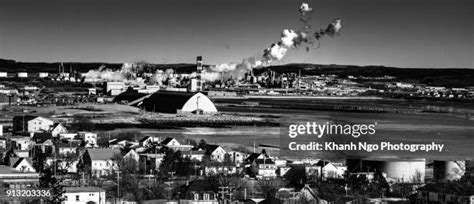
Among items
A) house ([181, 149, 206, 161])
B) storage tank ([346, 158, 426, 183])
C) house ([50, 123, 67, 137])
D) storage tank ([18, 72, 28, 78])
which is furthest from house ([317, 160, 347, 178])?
storage tank ([18, 72, 28, 78])

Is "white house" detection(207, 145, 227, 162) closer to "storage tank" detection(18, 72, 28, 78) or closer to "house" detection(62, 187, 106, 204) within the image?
"house" detection(62, 187, 106, 204)

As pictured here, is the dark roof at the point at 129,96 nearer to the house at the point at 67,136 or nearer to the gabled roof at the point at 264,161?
the house at the point at 67,136

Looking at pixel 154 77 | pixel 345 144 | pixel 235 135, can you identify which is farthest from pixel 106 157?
pixel 154 77

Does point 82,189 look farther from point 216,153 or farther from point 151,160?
point 216,153

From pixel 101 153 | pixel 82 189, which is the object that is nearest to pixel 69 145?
pixel 101 153

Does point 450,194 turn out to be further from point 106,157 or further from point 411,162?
point 106,157

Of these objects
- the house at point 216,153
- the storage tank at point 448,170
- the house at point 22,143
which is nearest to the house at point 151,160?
the house at point 216,153
